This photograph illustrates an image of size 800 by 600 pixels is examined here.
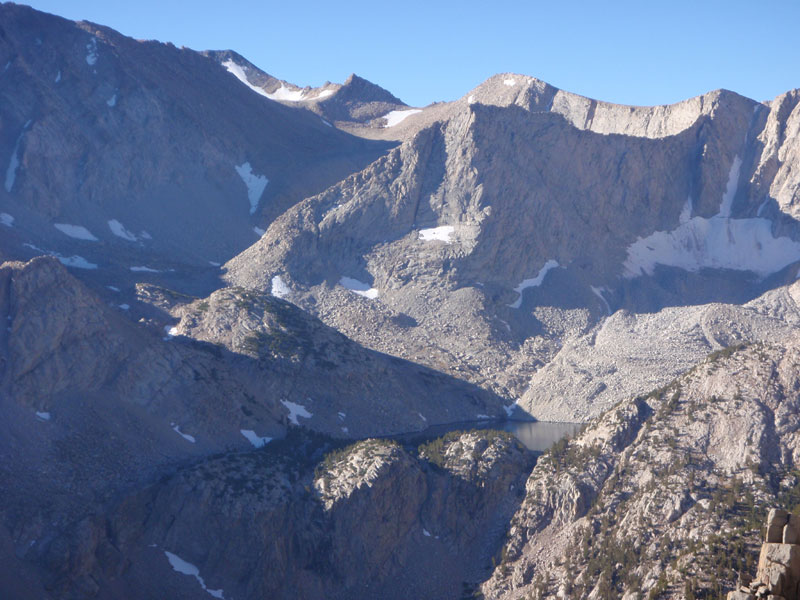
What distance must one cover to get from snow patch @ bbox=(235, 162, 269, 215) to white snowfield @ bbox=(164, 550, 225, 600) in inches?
3617

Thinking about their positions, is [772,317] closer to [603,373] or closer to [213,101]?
[603,373]

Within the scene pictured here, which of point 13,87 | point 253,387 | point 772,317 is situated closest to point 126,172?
point 13,87

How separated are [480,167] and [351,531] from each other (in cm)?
7910

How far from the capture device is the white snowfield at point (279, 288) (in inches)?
4779

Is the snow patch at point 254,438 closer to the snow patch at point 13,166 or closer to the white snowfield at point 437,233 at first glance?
the white snowfield at point 437,233

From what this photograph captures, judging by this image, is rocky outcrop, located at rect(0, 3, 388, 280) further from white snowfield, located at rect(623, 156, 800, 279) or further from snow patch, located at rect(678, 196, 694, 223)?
snow patch, located at rect(678, 196, 694, 223)

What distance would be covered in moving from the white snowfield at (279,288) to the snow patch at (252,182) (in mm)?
27221

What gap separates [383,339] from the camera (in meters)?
112

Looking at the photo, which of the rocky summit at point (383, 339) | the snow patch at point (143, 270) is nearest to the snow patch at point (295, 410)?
the rocky summit at point (383, 339)

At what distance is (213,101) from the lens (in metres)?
161

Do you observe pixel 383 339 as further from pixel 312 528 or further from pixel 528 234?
pixel 312 528

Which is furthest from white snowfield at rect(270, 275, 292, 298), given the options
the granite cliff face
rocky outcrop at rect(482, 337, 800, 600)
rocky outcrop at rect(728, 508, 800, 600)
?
rocky outcrop at rect(728, 508, 800, 600)

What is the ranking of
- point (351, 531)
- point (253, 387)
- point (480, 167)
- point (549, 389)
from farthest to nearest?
point (480, 167), point (549, 389), point (253, 387), point (351, 531)

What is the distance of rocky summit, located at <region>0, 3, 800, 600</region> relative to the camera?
193 ft
